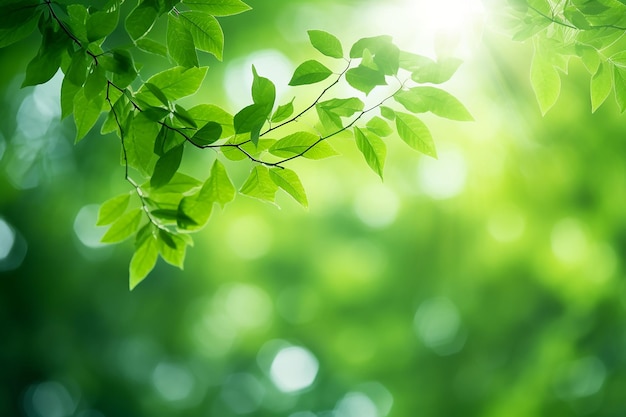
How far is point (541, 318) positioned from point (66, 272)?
648cm

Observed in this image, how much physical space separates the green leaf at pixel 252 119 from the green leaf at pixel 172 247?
0.44 m

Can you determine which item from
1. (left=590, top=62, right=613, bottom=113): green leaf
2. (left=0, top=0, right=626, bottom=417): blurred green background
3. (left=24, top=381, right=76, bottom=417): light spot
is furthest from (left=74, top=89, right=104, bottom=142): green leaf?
(left=24, top=381, right=76, bottom=417): light spot

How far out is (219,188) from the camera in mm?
1346

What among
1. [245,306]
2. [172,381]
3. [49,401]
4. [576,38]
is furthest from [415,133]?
[49,401]

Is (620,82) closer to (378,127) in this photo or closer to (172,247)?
(378,127)

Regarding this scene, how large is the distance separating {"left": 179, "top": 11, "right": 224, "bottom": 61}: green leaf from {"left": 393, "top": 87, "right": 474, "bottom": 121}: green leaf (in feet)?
1.33

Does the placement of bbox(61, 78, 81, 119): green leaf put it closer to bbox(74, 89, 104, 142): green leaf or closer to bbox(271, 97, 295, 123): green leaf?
bbox(74, 89, 104, 142): green leaf

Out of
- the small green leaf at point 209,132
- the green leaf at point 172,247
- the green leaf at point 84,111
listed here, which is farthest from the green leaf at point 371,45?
the green leaf at point 172,247

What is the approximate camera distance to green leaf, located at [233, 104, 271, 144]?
1.16m

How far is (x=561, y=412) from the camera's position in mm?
7270

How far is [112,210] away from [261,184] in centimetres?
48

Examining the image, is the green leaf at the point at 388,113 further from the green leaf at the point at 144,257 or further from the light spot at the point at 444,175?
the light spot at the point at 444,175

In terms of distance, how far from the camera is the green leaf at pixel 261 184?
1313 mm

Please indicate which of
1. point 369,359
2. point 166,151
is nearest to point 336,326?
point 369,359
